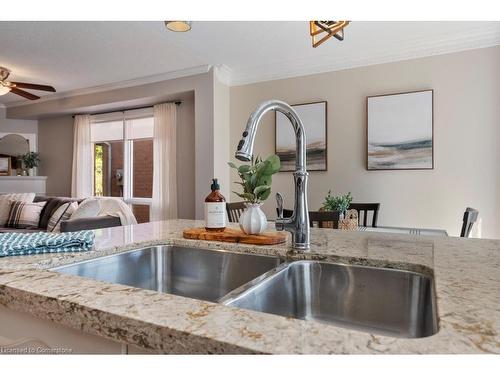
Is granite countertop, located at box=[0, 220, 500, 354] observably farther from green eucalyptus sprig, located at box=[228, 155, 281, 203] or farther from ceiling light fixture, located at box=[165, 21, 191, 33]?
ceiling light fixture, located at box=[165, 21, 191, 33]

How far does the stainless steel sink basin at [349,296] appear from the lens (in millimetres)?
796

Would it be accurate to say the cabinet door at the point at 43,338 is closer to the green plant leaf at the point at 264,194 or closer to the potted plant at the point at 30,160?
the green plant leaf at the point at 264,194

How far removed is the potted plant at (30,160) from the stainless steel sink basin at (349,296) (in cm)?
653

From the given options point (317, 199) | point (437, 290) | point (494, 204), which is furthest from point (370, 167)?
point (437, 290)

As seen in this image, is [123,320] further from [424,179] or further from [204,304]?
[424,179]

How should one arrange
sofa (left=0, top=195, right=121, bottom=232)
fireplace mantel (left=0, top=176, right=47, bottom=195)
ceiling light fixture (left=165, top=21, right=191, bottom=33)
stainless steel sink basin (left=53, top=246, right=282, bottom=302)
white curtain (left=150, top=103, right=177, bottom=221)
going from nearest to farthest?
1. stainless steel sink basin (left=53, top=246, right=282, bottom=302)
2. ceiling light fixture (left=165, top=21, right=191, bottom=33)
3. sofa (left=0, top=195, right=121, bottom=232)
4. white curtain (left=150, top=103, right=177, bottom=221)
5. fireplace mantel (left=0, top=176, right=47, bottom=195)

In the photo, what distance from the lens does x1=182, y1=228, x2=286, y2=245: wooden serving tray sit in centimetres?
109

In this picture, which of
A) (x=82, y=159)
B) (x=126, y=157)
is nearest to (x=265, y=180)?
(x=126, y=157)

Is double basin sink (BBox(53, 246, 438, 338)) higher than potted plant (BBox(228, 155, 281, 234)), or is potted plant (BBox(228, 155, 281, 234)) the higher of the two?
potted plant (BBox(228, 155, 281, 234))

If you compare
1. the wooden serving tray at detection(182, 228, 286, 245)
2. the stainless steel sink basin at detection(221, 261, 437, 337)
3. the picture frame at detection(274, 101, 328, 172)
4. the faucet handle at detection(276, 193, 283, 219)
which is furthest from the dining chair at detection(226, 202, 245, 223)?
the stainless steel sink basin at detection(221, 261, 437, 337)

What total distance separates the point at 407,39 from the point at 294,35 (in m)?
1.10

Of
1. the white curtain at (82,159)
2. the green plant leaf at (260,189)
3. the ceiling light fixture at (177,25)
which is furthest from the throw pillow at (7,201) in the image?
the green plant leaf at (260,189)

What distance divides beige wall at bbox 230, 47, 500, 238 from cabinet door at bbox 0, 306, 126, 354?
3345 mm
